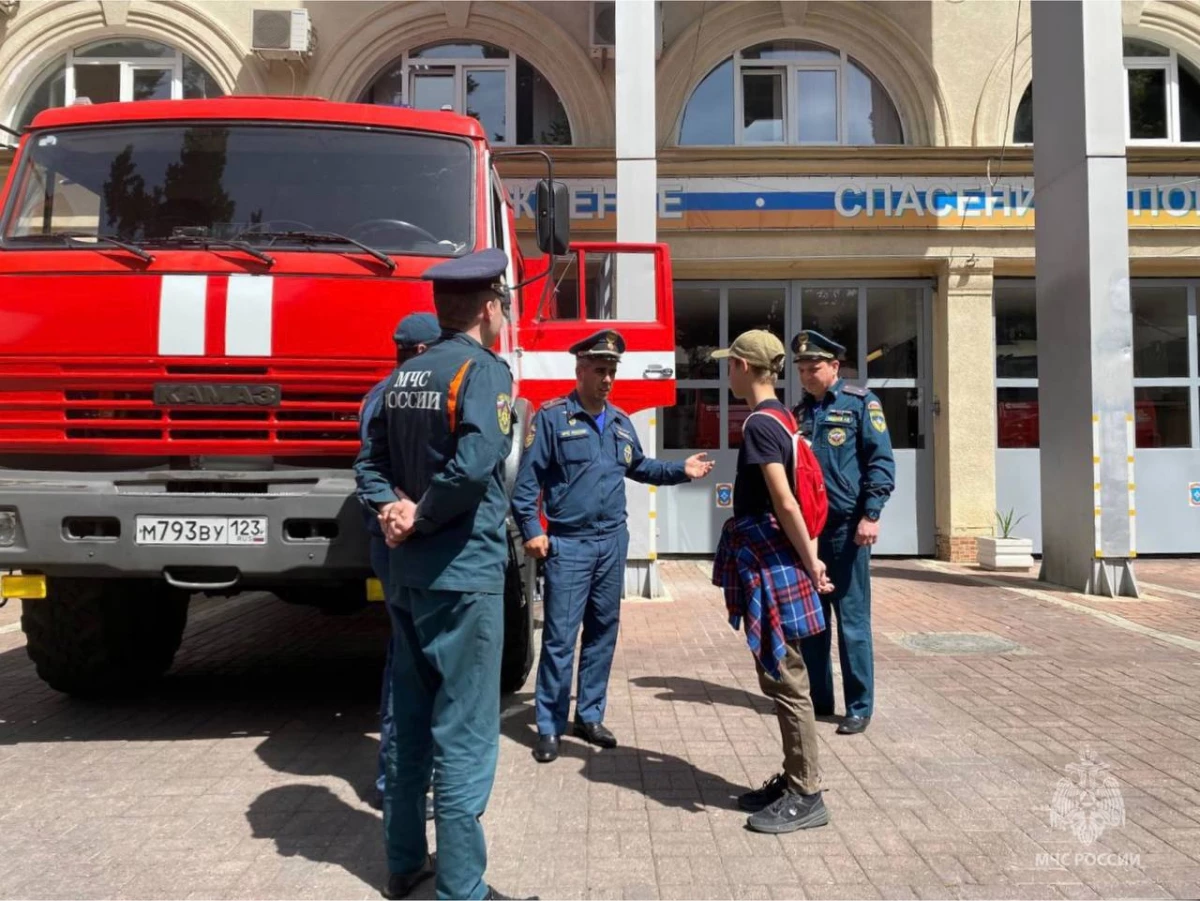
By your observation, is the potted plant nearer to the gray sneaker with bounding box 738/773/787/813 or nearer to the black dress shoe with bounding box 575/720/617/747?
the black dress shoe with bounding box 575/720/617/747

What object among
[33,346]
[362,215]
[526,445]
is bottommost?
[526,445]

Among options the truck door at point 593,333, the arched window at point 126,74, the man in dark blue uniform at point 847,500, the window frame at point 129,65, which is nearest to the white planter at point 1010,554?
the truck door at point 593,333

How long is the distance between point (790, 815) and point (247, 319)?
9.66 feet

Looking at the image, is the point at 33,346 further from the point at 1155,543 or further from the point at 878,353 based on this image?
the point at 1155,543

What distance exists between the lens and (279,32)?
38.3ft

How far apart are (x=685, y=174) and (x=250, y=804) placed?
978cm

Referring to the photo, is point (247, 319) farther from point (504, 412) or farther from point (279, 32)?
point (279, 32)

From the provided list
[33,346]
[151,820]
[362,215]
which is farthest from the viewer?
[362,215]

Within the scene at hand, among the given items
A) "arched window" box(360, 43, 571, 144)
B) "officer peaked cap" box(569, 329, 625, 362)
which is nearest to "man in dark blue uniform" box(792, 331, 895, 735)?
"officer peaked cap" box(569, 329, 625, 362)

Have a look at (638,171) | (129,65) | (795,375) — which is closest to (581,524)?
(638,171)

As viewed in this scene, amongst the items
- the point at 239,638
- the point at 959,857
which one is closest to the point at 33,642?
the point at 239,638

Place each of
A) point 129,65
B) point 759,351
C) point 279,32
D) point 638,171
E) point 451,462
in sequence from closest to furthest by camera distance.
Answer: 1. point 451,462
2. point 759,351
3. point 638,171
4. point 279,32
5. point 129,65

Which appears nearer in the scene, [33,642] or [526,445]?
[526,445]

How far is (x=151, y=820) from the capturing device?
11.9ft
